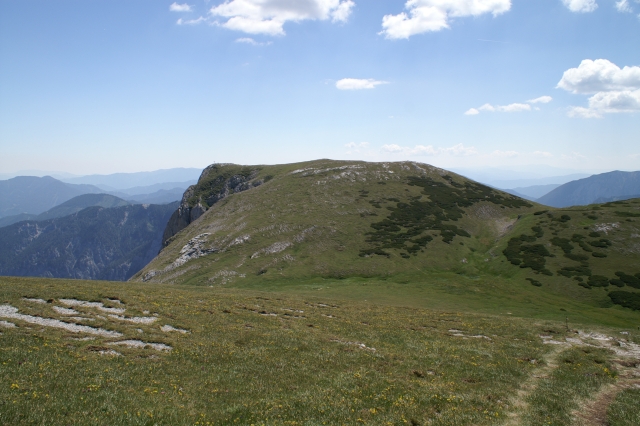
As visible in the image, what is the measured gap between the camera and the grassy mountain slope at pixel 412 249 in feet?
198

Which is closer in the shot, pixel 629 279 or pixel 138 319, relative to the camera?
pixel 138 319

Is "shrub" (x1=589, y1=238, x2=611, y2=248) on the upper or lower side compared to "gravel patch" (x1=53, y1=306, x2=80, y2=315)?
lower

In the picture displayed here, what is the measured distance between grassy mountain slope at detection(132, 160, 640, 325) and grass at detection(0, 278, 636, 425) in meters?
29.9

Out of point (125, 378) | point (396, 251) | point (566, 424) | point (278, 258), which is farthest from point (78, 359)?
point (396, 251)

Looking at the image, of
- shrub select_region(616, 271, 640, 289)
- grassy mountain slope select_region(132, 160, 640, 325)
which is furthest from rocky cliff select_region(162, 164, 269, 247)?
shrub select_region(616, 271, 640, 289)

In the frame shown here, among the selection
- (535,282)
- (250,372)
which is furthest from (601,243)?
(250,372)

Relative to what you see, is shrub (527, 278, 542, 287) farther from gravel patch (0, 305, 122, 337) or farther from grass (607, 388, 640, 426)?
gravel patch (0, 305, 122, 337)

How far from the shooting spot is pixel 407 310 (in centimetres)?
4397

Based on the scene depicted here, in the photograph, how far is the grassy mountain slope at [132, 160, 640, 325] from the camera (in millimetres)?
60312

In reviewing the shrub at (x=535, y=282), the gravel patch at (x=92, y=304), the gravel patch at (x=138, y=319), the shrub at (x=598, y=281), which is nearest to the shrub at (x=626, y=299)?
the shrub at (x=598, y=281)

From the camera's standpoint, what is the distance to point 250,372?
18469mm

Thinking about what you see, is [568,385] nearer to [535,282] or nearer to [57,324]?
[57,324]

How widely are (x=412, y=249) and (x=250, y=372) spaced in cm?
6761

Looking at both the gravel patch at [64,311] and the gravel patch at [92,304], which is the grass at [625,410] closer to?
the gravel patch at [92,304]
